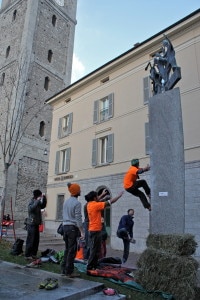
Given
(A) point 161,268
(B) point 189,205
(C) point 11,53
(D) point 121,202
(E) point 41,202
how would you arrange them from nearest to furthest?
(A) point 161,268 → (E) point 41,202 → (B) point 189,205 → (D) point 121,202 → (C) point 11,53

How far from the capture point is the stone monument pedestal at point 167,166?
5.36m

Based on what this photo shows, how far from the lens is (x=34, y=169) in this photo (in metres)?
24.2

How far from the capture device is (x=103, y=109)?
16.6 meters

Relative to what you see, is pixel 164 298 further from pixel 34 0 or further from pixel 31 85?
pixel 34 0

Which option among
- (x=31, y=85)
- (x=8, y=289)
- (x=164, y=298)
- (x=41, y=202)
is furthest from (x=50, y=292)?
(x=31, y=85)

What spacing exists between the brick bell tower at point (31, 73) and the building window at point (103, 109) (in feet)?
22.4

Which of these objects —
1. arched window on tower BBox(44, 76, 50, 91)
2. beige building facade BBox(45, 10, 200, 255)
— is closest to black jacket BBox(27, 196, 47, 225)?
beige building facade BBox(45, 10, 200, 255)

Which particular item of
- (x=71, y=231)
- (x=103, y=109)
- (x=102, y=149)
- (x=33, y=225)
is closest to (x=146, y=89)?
(x=103, y=109)

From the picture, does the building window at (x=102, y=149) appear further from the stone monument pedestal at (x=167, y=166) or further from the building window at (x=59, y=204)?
the stone monument pedestal at (x=167, y=166)

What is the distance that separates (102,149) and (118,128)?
5.94 feet

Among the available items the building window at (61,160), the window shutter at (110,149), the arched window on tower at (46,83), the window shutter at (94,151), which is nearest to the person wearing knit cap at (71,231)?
the window shutter at (110,149)

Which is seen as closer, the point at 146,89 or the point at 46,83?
the point at 146,89

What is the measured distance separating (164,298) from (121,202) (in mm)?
9520

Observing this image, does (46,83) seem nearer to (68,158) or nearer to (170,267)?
(68,158)
